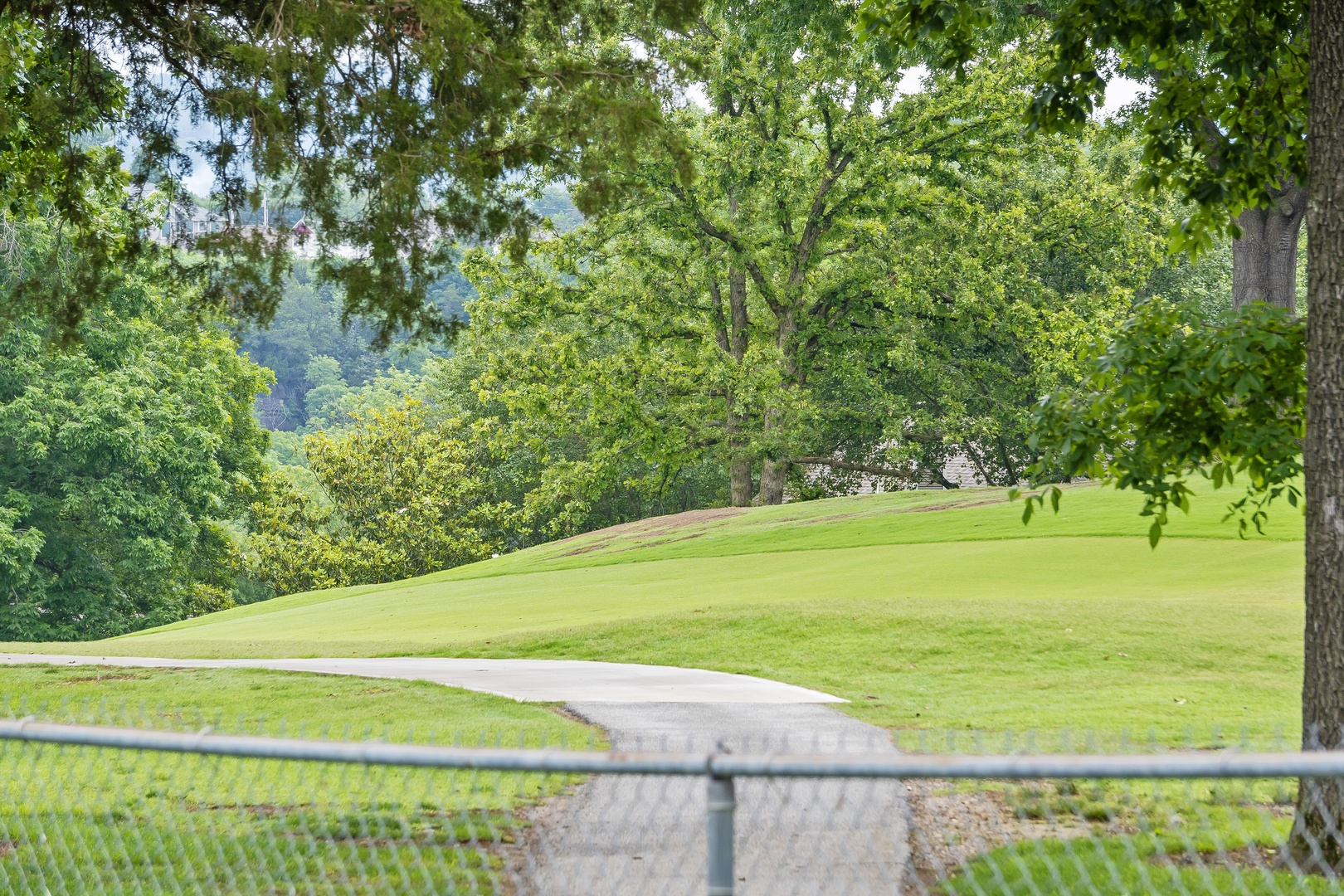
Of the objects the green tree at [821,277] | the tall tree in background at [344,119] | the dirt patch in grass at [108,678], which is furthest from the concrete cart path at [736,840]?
the green tree at [821,277]

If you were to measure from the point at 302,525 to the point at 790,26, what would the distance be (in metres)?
27.8

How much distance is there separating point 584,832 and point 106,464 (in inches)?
1279

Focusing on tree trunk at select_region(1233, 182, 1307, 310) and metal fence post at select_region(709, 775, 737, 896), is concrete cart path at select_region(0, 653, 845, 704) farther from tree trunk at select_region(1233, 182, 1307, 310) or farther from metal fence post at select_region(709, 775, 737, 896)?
tree trunk at select_region(1233, 182, 1307, 310)

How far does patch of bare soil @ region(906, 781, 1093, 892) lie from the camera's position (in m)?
5.31

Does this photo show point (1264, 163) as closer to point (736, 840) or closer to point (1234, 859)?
point (1234, 859)

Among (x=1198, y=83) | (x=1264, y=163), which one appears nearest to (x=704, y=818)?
(x=1264, y=163)

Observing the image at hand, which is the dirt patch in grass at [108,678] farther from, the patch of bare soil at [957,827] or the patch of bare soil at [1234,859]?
the patch of bare soil at [1234,859]

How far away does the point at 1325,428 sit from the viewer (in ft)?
17.1

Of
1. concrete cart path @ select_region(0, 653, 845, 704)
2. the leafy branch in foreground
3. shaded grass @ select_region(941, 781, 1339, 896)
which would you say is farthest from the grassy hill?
the leafy branch in foreground

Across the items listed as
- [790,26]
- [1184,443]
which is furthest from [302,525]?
[1184,443]

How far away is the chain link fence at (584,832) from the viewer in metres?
4.04

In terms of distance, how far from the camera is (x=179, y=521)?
34.6 meters

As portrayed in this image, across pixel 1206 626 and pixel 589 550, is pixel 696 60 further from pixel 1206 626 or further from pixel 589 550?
pixel 589 550

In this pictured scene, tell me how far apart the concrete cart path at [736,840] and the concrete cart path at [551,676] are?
9.79 ft
